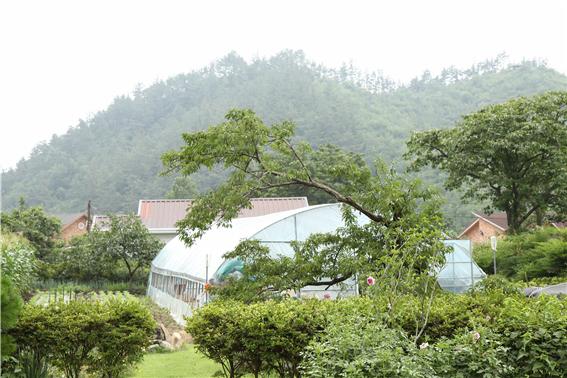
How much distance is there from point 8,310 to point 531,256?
63.6ft


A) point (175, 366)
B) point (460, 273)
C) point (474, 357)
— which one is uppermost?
point (474, 357)

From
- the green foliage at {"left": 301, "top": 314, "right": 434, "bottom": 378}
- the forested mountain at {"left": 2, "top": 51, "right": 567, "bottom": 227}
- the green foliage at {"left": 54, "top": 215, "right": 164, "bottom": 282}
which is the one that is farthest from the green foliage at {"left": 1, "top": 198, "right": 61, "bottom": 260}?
the green foliage at {"left": 301, "top": 314, "right": 434, "bottom": 378}

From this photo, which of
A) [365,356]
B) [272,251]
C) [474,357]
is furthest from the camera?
[272,251]

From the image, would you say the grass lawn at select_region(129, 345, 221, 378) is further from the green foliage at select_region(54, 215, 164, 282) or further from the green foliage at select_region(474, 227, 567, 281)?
the green foliage at select_region(54, 215, 164, 282)

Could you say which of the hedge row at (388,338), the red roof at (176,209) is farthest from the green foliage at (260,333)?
the red roof at (176,209)

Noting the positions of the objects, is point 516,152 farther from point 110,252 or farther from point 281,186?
point 281,186

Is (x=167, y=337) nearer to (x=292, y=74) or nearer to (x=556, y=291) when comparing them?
(x=556, y=291)

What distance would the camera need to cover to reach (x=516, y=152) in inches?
1085

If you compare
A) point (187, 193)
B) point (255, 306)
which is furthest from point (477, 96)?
point (255, 306)

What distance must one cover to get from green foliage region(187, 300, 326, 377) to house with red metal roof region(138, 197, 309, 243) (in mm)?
34692

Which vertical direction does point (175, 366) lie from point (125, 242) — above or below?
below

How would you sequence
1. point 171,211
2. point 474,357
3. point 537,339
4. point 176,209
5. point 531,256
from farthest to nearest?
point 176,209 < point 171,211 < point 531,256 < point 537,339 < point 474,357

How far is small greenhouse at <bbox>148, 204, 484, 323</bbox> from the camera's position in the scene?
1695 cm

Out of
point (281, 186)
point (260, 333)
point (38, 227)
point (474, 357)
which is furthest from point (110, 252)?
point (474, 357)
